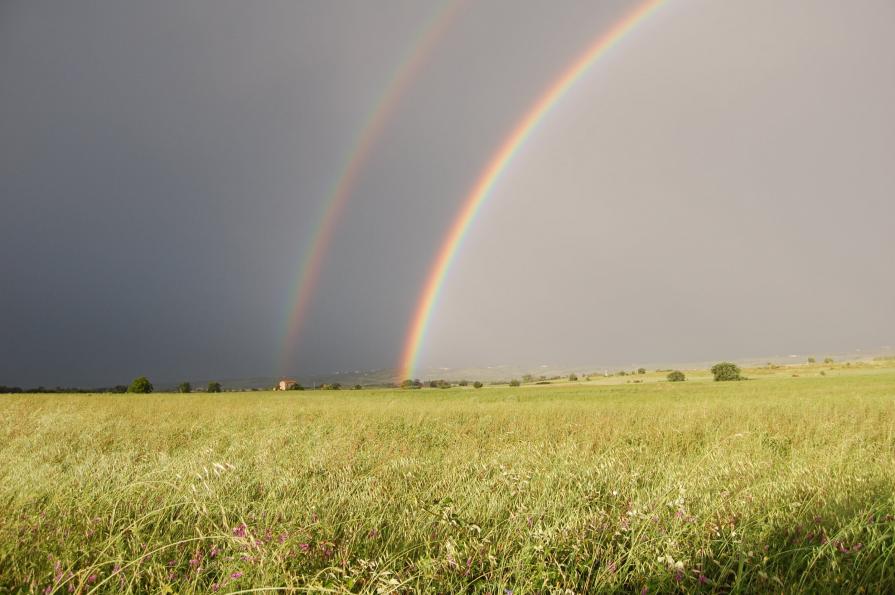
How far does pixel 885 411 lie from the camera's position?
12688mm

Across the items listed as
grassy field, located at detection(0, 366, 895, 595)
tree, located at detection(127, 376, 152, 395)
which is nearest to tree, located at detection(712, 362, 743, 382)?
grassy field, located at detection(0, 366, 895, 595)

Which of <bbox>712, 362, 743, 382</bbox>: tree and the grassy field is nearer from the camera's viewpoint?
the grassy field

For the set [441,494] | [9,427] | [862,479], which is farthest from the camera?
[9,427]

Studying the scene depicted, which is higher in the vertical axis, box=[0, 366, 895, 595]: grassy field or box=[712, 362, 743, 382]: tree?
box=[0, 366, 895, 595]: grassy field

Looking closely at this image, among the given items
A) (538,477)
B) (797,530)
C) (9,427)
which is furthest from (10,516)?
(9,427)

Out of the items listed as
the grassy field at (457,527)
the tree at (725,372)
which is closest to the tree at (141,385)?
the grassy field at (457,527)

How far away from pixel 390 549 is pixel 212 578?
107cm

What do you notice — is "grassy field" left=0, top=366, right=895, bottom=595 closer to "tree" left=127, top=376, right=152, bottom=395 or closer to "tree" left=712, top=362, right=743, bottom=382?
Answer: "tree" left=712, top=362, right=743, bottom=382

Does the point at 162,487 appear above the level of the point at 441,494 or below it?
above

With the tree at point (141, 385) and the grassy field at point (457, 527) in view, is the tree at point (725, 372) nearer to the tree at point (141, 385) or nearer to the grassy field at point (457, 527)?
the grassy field at point (457, 527)

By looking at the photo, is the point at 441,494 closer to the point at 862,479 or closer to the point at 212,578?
the point at 212,578

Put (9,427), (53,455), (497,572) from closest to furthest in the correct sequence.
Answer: (497,572)
(53,455)
(9,427)

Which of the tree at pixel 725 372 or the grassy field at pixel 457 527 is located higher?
the grassy field at pixel 457 527

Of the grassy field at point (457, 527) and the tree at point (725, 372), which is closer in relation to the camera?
the grassy field at point (457, 527)
